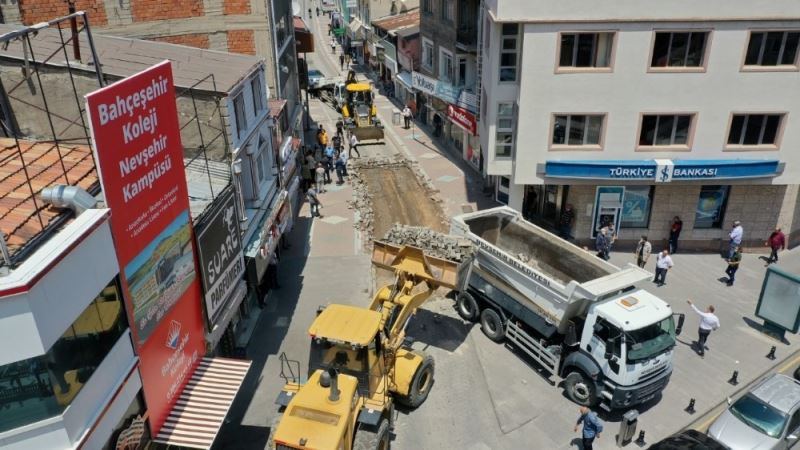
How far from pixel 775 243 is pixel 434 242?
47.9ft

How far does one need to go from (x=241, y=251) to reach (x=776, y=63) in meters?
20.2

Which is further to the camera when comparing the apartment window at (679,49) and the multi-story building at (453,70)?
the multi-story building at (453,70)

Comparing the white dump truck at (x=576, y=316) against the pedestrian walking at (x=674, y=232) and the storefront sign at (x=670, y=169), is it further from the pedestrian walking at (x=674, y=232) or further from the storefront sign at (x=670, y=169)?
the pedestrian walking at (x=674, y=232)

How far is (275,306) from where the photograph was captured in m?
20.6

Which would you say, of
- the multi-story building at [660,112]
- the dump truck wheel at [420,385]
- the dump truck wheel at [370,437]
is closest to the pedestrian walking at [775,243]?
the multi-story building at [660,112]

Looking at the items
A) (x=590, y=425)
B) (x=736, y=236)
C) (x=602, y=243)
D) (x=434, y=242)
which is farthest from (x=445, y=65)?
(x=590, y=425)

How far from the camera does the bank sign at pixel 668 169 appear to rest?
72.6ft

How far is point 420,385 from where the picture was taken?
15.9 metres

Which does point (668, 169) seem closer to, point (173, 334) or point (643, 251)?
point (643, 251)

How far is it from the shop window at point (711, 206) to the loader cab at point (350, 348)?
16858 millimetres

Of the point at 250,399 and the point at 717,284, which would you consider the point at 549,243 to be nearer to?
the point at 717,284

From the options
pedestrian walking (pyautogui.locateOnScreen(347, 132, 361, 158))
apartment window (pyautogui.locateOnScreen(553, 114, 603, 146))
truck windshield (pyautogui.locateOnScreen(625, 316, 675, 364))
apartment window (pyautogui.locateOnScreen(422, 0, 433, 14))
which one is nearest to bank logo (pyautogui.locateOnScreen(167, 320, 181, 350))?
truck windshield (pyautogui.locateOnScreen(625, 316, 675, 364))

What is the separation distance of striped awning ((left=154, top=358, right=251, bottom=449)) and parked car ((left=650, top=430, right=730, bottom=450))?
974 cm

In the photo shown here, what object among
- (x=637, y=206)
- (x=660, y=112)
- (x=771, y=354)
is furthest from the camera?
(x=637, y=206)
